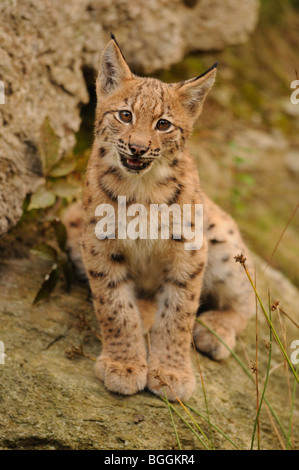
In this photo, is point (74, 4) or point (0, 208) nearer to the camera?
point (0, 208)

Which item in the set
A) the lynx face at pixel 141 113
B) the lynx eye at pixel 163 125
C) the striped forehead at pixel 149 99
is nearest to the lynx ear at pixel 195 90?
the lynx face at pixel 141 113

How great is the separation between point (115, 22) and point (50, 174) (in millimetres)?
1608

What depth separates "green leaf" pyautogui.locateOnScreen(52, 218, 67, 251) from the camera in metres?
3.84

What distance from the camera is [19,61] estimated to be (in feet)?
11.9

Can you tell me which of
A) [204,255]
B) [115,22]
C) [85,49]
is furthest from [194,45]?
[204,255]

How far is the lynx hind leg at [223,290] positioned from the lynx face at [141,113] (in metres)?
0.90

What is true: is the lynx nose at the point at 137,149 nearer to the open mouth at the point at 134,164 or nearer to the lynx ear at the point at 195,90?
the open mouth at the point at 134,164

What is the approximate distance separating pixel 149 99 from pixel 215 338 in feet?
5.68

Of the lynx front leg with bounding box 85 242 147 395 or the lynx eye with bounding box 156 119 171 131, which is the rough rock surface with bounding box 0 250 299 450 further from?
the lynx eye with bounding box 156 119 171 131

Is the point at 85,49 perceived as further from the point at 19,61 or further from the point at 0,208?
the point at 0,208

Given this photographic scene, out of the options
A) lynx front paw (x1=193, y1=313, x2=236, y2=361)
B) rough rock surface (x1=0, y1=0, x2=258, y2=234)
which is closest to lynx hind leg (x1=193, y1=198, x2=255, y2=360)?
lynx front paw (x1=193, y1=313, x2=236, y2=361)

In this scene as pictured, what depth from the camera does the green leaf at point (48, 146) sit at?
3.72m

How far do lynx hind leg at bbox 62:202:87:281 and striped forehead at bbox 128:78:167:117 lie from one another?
3.89 feet

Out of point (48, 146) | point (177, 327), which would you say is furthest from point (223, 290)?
point (48, 146)
